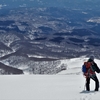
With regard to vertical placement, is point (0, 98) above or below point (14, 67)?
above

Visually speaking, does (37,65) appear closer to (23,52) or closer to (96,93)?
(23,52)

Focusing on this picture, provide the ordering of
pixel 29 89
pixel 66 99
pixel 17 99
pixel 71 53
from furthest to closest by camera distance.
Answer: pixel 71 53, pixel 29 89, pixel 17 99, pixel 66 99

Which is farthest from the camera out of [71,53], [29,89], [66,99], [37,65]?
[71,53]

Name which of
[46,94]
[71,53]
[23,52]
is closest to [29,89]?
[46,94]

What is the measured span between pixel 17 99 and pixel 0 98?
1208mm

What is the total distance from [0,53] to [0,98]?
16218 cm

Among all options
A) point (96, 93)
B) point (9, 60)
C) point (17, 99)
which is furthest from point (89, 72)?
point (9, 60)

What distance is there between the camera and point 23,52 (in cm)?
17675

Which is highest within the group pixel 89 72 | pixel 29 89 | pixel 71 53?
pixel 89 72

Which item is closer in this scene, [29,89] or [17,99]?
[17,99]

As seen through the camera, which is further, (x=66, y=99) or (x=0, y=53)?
(x=0, y=53)

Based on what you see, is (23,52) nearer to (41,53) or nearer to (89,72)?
(41,53)

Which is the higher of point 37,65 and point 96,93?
point 96,93

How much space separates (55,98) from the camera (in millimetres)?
15086
